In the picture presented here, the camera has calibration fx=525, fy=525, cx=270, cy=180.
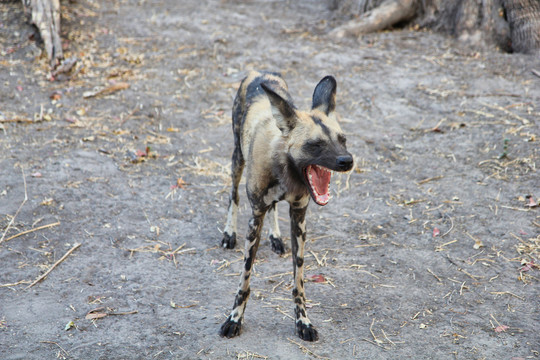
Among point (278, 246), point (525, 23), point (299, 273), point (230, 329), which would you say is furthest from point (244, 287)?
point (525, 23)

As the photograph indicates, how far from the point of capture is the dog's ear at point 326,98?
360 cm

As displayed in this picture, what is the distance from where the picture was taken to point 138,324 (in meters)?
4.02

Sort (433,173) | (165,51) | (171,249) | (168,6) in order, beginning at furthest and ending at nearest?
1. (168,6)
2. (165,51)
3. (433,173)
4. (171,249)

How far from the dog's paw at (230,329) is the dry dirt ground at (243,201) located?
0.16ft

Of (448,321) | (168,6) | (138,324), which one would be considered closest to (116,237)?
(138,324)

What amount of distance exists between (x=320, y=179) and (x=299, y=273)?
88 centimetres

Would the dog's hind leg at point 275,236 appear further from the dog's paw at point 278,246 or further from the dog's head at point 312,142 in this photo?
the dog's head at point 312,142

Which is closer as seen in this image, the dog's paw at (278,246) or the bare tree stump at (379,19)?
the dog's paw at (278,246)

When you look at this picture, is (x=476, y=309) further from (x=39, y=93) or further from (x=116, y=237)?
(x=39, y=93)

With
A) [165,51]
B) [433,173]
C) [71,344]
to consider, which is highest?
[165,51]

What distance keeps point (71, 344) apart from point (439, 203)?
3930mm

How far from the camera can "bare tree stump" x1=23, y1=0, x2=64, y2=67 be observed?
8.55 m

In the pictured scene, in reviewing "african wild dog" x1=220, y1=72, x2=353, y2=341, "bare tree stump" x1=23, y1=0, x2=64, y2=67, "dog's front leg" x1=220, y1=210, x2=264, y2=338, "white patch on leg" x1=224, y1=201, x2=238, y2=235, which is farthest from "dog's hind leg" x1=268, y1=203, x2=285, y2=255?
"bare tree stump" x1=23, y1=0, x2=64, y2=67

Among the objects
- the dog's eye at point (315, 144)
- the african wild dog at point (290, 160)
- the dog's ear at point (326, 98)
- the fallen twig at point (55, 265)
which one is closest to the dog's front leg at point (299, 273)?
the african wild dog at point (290, 160)
